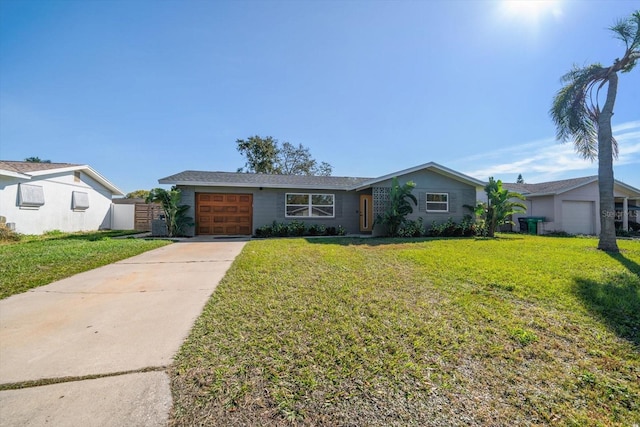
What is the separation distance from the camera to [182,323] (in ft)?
10.2

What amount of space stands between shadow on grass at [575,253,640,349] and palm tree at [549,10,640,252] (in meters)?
4.71

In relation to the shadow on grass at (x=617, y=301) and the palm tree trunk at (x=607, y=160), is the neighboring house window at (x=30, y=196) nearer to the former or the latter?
the shadow on grass at (x=617, y=301)

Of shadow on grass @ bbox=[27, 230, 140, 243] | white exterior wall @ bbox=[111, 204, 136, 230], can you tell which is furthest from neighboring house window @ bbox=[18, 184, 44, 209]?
white exterior wall @ bbox=[111, 204, 136, 230]

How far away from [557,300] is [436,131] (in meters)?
12.1

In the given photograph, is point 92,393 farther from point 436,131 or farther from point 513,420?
point 436,131

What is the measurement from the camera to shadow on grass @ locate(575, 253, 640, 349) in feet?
10.0

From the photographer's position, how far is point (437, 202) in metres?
13.0

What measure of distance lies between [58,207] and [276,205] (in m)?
11.3

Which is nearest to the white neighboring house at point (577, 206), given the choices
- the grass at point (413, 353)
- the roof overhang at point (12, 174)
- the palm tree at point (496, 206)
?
the palm tree at point (496, 206)

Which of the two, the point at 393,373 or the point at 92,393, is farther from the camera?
the point at 393,373

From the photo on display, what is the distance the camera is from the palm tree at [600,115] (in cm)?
829

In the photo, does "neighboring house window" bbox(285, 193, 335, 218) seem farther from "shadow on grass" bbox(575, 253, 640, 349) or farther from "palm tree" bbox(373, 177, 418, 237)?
"shadow on grass" bbox(575, 253, 640, 349)

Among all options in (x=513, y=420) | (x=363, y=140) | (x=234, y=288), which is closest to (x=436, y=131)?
(x=363, y=140)

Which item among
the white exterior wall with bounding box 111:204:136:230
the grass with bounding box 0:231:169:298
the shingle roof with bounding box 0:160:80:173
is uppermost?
the shingle roof with bounding box 0:160:80:173
